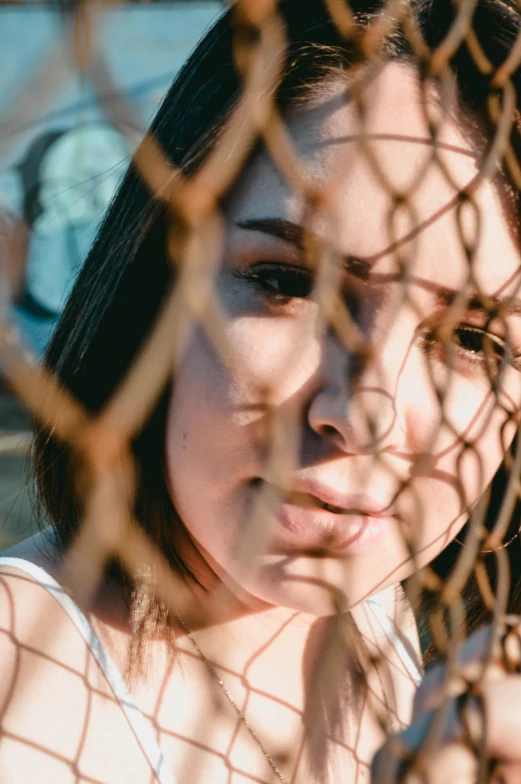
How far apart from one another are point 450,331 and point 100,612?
19.3 inches

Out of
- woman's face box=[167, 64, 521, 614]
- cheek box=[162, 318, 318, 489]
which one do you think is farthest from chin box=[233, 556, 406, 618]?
cheek box=[162, 318, 318, 489]

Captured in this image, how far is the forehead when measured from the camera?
725 millimetres

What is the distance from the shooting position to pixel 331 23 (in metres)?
0.85

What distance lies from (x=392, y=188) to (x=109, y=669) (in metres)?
0.57

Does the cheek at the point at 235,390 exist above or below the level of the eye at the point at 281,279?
below

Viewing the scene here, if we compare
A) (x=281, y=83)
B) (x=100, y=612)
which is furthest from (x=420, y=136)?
(x=100, y=612)

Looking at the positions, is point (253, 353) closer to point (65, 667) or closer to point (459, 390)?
point (459, 390)

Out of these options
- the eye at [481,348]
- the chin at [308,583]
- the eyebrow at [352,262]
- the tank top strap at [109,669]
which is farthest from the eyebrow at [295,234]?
the tank top strap at [109,669]

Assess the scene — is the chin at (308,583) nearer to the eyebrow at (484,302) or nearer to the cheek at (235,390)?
the cheek at (235,390)

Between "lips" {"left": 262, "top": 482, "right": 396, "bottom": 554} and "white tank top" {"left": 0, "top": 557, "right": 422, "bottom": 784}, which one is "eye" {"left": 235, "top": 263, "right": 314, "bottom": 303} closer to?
"lips" {"left": 262, "top": 482, "right": 396, "bottom": 554}

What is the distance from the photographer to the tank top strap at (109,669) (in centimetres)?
85

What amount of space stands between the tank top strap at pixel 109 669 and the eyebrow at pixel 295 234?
434 millimetres

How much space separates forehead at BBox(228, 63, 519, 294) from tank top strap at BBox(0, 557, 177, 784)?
1.45 feet

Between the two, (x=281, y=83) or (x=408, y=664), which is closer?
(x=281, y=83)
